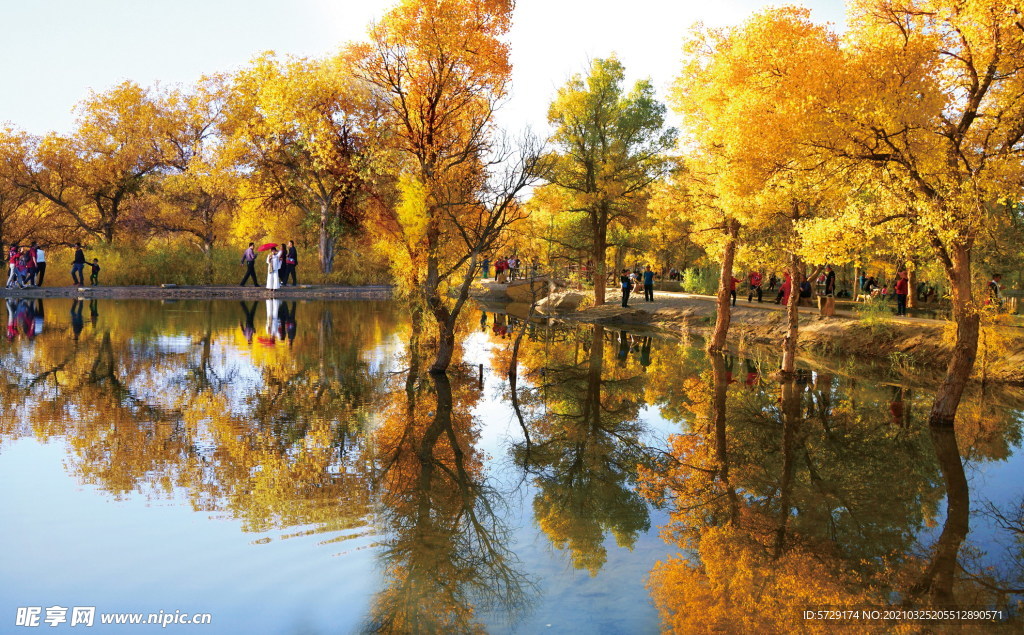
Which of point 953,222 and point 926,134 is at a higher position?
point 926,134

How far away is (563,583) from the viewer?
25.2 feet

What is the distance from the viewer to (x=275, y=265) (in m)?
38.8

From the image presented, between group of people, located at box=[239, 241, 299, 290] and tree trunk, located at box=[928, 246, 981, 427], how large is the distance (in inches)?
1265

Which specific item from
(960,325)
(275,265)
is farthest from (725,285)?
(275,265)

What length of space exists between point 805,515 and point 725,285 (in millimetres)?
12750

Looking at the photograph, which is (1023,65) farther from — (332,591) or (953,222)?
(332,591)

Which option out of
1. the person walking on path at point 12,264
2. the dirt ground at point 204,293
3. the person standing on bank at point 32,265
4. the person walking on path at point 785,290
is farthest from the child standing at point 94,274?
the person walking on path at point 785,290

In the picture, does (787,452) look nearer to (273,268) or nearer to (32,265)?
(273,268)

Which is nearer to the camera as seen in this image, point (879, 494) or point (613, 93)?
point (879, 494)

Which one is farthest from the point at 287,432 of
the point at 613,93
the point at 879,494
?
the point at 613,93

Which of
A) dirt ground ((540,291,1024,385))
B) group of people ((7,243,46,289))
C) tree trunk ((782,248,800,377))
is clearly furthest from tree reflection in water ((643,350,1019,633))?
group of people ((7,243,46,289))

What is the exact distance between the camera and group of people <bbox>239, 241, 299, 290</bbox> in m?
38.9

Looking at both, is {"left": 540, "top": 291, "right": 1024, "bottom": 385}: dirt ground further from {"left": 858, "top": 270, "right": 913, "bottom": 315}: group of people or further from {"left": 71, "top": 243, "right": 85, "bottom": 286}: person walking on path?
{"left": 71, "top": 243, "right": 85, "bottom": 286}: person walking on path

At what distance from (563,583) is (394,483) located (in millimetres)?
3335
